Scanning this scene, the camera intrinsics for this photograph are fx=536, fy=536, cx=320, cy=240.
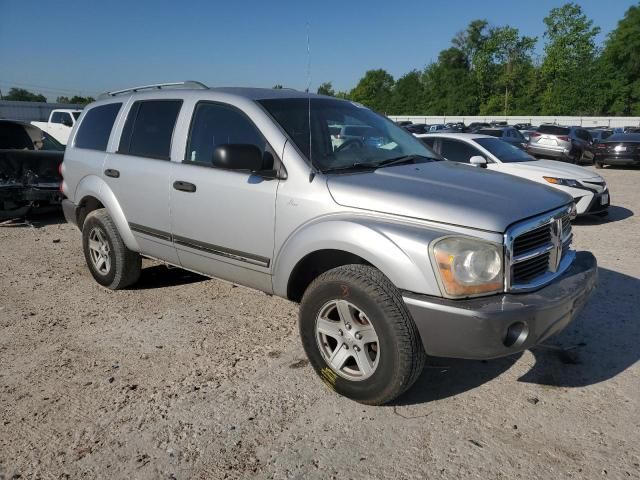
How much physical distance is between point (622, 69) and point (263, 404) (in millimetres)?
75976

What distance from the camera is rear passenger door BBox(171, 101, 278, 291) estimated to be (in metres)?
3.59

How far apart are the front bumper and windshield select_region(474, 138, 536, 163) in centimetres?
685

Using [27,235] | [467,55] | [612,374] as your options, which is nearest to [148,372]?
[612,374]

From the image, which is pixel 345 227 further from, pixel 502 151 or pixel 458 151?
pixel 502 151

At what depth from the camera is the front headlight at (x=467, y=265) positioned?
2725mm

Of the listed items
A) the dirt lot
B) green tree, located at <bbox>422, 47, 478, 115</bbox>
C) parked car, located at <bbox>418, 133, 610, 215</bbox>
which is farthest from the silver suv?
green tree, located at <bbox>422, 47, 478, 115</bbox>

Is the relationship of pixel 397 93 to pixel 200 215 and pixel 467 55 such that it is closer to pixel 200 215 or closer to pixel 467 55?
pixel 467 55

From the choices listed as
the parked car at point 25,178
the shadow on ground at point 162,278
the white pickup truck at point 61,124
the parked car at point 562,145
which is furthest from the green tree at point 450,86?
the shadow on ground at point 162,278

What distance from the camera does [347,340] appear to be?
10.3 feet

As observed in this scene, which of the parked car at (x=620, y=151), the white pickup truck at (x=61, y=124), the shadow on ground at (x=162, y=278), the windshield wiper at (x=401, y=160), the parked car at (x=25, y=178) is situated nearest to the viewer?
the windshield wiper at (x=401, y=160)

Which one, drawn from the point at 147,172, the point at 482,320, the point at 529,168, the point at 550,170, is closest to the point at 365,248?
the point at 482,320

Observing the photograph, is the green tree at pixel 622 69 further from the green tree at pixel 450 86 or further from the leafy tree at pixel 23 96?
the leafy tree at pixel 23 96

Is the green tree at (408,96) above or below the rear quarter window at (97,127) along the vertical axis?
above

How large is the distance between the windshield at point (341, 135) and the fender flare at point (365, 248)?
50cm
